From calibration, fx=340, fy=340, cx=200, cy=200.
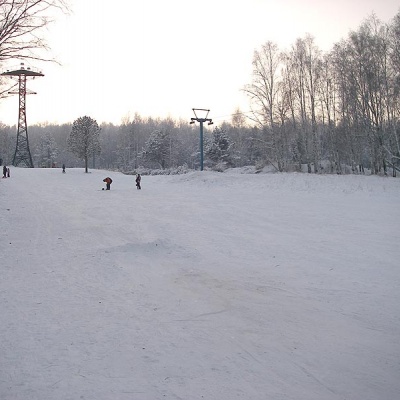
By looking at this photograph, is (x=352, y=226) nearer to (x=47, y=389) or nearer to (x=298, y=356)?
(x=298, y=356)

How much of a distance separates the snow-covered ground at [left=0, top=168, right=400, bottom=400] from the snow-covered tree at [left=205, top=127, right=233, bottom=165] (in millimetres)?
42324

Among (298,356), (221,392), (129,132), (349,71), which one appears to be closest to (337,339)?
(298,356)

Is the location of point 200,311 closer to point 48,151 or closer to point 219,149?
point 219,149

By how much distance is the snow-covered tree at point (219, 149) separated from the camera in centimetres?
5247

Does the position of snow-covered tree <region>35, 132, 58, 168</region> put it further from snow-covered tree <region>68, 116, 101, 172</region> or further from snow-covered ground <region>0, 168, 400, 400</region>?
snow-covered ground <region>0, 168, 400, 400</region>

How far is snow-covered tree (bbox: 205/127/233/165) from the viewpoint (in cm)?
5247

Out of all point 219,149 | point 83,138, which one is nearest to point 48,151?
point 83,138

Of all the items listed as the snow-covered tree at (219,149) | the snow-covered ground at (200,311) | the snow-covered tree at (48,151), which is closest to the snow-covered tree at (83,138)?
the snow-covered tree at (219,149)

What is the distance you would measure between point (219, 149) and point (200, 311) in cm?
4845

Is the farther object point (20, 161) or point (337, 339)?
point (20, 161)

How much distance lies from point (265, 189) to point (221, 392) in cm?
1974

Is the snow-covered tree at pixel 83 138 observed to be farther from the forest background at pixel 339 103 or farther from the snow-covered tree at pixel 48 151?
the snow-covered tree at pixel 48 151

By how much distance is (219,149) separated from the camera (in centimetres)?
5231

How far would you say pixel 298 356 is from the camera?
12.2 ft
